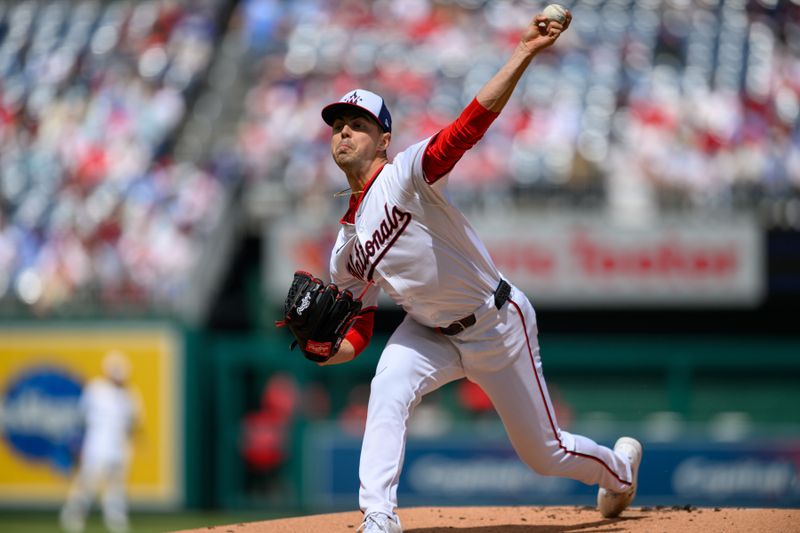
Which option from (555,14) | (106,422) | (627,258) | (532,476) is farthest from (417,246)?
(106,422)

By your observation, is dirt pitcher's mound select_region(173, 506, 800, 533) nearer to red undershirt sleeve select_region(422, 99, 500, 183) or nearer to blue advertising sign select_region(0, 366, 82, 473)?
red undershirt sleeve select_region(422, 99, 500, 183)

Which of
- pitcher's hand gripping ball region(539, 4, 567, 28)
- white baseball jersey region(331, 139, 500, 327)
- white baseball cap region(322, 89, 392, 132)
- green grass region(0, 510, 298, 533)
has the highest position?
pitcher's hand gripping ball region(539, 4, 567, 28)

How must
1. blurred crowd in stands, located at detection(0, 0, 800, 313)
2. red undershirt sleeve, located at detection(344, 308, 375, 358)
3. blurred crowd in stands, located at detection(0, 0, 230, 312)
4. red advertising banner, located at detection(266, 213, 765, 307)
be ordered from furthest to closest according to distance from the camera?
blurred crowd in stands, located at detection(0, 0, 230, 312), blurred crowd in stands, located at detection(0, 0, 800, 313), red advertising banner, located at detection(266, 213, 765, 307), red undershirt sleeve, located at detection(344, 308, 375, 358)

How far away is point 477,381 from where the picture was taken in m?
4.80

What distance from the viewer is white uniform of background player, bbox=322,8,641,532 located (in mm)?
4457

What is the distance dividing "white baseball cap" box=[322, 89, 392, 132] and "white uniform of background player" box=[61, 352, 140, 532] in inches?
301

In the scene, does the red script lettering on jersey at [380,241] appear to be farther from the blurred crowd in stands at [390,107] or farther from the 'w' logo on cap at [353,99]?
the blurred crowd in stands at [390,107]

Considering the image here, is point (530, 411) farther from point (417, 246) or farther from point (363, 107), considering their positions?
point (363, 107)

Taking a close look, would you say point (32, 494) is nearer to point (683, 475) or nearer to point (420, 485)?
point (420, 485)

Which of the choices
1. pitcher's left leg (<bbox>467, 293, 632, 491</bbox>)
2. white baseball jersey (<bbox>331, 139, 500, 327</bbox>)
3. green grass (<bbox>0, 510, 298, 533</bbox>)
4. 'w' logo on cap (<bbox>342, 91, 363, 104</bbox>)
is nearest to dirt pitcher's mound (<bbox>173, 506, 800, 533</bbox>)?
pitcher's left leg (<bbox>467, 293, 632, 491</bbox>)

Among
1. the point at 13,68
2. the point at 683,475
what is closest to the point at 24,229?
the point at 13,68

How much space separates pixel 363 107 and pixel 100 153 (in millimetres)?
11660

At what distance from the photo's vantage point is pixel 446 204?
446 centimetres

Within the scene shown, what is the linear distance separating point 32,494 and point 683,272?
22.8 feet
